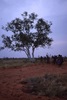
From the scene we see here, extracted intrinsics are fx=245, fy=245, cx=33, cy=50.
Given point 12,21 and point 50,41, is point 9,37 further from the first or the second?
point 50,41

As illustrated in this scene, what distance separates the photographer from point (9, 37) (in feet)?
151

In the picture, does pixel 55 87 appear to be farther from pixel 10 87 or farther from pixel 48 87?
pixel 10 87

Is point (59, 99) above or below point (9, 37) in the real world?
below

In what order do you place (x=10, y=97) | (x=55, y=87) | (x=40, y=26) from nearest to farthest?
1. (x=10, y=97)
2. (x=55, y=87)
3. (x=40, y=26)

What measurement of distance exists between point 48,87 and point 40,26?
30404 mm

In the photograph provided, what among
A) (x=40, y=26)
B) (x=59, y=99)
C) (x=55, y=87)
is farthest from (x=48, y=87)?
(x=40, y=26)

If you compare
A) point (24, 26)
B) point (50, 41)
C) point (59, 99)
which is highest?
point (24, 26)

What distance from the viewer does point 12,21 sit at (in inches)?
1797

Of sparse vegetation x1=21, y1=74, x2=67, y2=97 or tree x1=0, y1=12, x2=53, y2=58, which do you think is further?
tree x1=0, y1=12, x2=53, y2=58

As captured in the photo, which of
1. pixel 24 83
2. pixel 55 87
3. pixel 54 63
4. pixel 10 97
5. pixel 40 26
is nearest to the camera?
pixel 10 97

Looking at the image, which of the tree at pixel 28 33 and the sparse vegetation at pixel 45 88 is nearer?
the sparse vegetation at pixel 45 88

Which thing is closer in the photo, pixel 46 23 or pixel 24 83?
pixel 24 83

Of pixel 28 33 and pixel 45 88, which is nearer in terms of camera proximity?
pixel 45 88

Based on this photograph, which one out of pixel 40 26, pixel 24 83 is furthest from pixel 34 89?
pixel 40 26
